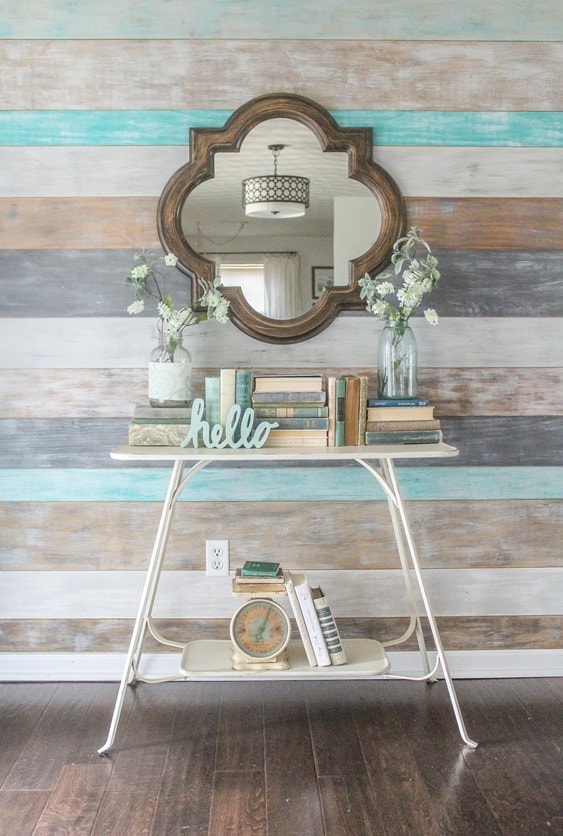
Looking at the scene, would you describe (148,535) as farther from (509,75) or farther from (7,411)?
(509,75)

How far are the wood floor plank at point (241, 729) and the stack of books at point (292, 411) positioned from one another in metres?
0.78

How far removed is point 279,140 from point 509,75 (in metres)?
0.71

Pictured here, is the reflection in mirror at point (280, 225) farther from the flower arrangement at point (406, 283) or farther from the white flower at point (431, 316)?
the white flower at point (431, 316)

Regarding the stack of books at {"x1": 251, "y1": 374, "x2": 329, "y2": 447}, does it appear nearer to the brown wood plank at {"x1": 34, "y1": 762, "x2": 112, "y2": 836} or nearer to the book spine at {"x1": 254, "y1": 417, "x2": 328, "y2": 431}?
the book spine at {"x1": 254, "y1": 417, "x2": 328, "y2": 431}

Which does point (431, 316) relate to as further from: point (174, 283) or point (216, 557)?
point (216, 557)

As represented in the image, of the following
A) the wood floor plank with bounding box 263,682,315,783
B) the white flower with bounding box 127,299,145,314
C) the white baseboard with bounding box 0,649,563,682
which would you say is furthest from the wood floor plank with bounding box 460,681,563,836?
the white flower with bounding box 127,299,145,314

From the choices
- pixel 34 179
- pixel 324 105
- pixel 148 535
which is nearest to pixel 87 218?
pixel 34 179

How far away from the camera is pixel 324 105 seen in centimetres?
252

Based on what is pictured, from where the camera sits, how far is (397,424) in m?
2.34

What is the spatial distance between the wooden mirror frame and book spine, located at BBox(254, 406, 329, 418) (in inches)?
12.3

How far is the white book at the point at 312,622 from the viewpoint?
7.54ft

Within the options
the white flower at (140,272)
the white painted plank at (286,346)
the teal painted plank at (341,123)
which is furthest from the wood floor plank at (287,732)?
the teal painted plank at (341,123)

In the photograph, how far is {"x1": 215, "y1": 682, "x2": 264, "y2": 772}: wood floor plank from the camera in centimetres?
215

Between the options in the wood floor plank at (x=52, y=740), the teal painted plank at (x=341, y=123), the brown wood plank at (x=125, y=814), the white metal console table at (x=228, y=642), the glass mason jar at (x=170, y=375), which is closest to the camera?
the brown wood plank at (x=125, y=814)
